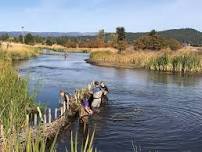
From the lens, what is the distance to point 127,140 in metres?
17.5

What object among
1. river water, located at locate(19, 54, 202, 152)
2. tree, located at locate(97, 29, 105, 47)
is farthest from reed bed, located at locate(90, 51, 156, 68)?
tree, located at locate(97, 29, 105, 47)

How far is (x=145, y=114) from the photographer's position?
22.8 m

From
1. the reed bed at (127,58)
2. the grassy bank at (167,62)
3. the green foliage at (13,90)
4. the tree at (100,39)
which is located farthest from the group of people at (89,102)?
the tree at (100,39)

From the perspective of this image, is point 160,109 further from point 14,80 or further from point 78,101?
point 14,80

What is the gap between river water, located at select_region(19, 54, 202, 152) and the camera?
1703cm

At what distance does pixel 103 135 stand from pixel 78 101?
4.44 metres

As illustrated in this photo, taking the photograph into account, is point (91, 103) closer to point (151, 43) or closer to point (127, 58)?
point (127, 58)

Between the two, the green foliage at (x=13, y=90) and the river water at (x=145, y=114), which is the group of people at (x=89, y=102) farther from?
the green foliage at (x=13, y=90)

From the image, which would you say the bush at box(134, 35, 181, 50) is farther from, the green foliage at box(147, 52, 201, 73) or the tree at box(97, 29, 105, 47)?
→ the tree at box(97, 29, 105, 47)

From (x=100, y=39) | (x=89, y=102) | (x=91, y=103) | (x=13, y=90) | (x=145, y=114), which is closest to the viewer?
(x=13, y=90)

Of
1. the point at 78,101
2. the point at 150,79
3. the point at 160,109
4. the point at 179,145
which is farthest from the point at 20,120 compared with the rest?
the point at 150,79

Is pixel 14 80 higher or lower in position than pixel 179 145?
higher

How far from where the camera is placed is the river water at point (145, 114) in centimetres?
1703

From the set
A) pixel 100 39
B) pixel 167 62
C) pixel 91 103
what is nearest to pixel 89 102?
pixel 91 103
